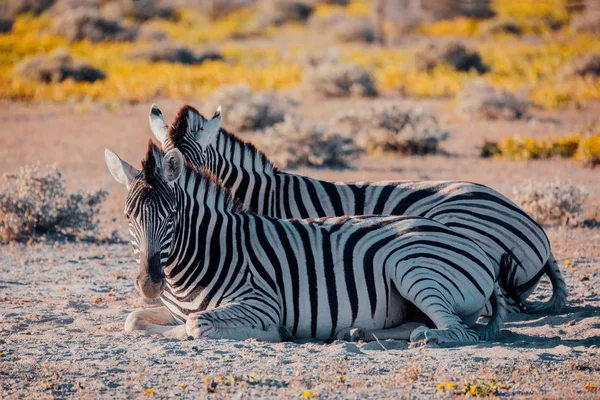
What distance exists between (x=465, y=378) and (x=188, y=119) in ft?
13.8

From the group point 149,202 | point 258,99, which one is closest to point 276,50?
point 258,99

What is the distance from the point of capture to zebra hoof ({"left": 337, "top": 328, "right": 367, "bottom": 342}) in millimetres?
6156

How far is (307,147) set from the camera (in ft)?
53.4

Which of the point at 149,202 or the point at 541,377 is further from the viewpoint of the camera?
the point at 149,202

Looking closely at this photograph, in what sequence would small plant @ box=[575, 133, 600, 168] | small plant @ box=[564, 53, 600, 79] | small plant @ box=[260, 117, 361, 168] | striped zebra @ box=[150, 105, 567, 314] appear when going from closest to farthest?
striped zebra @ box=[150, 105, 567, 314] → small plant @ box=[575, 133, 600, 168] → small plant @ box=[260, 117, 361, 168] → small plant @ box=[564, 53, 600, 79]

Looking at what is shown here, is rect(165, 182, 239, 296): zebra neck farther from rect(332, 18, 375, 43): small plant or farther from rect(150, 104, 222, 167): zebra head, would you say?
rect(332, 18, 375, 43): small plant

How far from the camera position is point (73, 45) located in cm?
4000

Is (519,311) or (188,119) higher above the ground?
(188,119)

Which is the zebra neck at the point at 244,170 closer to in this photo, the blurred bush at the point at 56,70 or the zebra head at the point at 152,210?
the zebra head at the point at 152,210

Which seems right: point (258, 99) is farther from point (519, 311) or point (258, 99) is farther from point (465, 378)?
point (465, 378)

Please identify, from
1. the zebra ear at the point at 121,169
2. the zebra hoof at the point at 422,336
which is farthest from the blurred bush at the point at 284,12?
the zebra hoof at the point at 422,336

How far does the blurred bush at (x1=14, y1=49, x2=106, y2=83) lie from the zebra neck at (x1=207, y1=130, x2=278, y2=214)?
21082mm

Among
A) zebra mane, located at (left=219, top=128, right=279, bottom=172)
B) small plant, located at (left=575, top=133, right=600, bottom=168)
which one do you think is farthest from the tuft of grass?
zebra mane, located at (left=219, top=128, right=279, bottom=172)

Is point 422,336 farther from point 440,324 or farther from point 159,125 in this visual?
point 159,125
